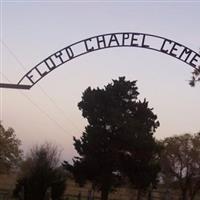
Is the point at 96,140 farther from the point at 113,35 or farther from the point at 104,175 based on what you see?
the point at 113,35

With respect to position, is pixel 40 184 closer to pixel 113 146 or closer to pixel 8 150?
pixel 113 146

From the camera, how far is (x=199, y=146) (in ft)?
238

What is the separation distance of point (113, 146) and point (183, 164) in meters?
21.3

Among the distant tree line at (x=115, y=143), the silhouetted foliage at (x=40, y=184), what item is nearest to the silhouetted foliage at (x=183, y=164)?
the distant tree line at (x=115, y=143)

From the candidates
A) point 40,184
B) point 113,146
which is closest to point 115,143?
point 113,146

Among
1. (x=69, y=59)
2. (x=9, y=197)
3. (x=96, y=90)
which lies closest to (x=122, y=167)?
(x=96, y=90)

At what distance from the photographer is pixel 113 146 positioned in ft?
175

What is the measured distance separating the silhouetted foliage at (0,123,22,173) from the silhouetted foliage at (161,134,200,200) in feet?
68.4

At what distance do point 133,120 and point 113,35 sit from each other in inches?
1443

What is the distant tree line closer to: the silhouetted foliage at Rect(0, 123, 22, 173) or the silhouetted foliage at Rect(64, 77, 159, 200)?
the silhouetted foliage at Rect(64, 77, 159, 200)

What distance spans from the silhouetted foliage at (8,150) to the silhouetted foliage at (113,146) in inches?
935

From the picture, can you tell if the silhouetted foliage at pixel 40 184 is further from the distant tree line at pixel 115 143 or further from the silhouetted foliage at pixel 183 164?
the silhouetted foliage at pixel 183 164

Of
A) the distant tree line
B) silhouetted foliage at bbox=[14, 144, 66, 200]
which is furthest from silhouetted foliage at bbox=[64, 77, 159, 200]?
silhouetted foliage at bbox=[14, 144, 66, 200]

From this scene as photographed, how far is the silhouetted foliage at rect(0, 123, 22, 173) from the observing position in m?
78.2
